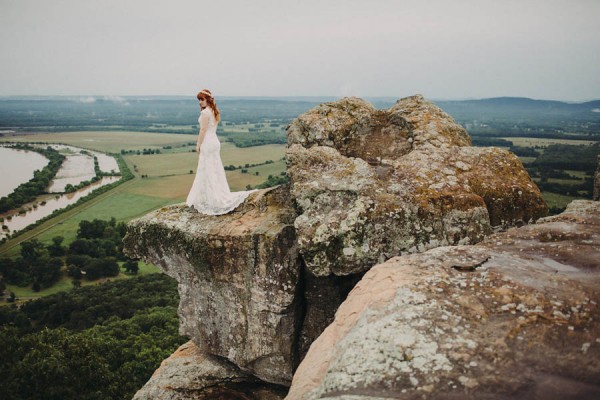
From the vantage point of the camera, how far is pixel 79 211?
9975 cm

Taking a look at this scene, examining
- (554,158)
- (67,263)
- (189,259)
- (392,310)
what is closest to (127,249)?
(189,259)

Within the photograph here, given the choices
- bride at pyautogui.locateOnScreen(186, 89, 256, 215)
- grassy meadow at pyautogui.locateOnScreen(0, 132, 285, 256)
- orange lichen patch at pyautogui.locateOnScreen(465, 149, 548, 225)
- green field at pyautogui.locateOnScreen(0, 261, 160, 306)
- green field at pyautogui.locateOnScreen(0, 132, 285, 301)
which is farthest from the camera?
grassy meadow at pyautogui.locateOnScreen(0, 132, 285, 256)

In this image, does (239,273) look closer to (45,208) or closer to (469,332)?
(469,332)

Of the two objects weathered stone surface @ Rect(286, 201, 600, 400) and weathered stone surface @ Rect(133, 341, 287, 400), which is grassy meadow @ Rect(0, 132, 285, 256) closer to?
weathered stone surface @ Rect(133, 341, 287, 400)

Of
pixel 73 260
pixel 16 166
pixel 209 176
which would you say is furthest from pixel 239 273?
pixel 16 166

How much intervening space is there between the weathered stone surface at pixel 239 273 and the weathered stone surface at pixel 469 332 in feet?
13.1

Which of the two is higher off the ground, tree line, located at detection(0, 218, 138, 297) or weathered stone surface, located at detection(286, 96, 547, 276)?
Answer: weathered stone surface, located at detection(286, 96, 547, 276)

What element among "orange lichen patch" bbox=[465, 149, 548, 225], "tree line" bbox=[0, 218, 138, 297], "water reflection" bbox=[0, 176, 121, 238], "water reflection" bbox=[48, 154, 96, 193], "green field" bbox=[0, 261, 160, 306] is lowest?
"green field" bbox=[0, 261, 160, 306]

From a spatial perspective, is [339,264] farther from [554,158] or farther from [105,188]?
[105,188]

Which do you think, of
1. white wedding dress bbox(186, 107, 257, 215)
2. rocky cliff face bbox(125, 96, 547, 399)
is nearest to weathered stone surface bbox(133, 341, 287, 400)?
rocky cliff face bbox(125, 96, 547, 399)

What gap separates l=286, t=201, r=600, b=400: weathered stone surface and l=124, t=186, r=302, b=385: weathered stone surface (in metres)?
3.99

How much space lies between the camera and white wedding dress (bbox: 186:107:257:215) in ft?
42.8

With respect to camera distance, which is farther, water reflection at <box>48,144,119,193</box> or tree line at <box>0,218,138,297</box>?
water reflection at <box>48,144,119,193</box>

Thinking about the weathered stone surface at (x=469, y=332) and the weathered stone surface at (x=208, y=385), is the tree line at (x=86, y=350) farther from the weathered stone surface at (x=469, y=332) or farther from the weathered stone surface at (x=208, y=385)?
the weathered stone surface at (x=469, y=332)
